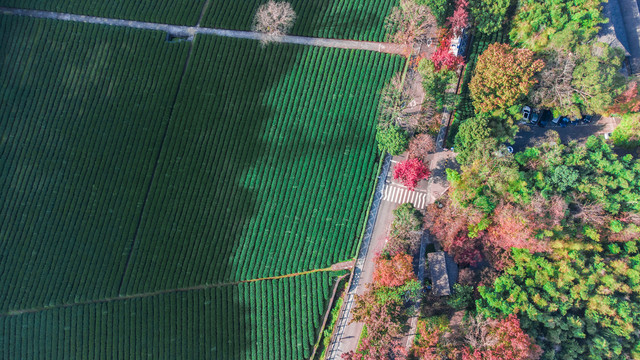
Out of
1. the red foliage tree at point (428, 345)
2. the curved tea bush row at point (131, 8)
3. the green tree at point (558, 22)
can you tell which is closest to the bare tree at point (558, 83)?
the green tree at point (558, 22)

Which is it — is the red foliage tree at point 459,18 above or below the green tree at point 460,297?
above

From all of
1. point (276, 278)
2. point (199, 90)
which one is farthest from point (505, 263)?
point (199, 90)

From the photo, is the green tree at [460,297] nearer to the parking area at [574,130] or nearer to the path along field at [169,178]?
the path along field at [169,178]

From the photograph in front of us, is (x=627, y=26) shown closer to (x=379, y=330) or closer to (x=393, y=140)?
(x=393, y=140)

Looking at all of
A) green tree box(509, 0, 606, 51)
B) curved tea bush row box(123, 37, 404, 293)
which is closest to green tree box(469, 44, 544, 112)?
green tree box(509, 0, 606, 51)

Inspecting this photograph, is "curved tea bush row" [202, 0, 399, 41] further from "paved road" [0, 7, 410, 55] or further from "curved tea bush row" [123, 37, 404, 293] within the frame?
"curved tea bush row" [123, 37, 404, 293]

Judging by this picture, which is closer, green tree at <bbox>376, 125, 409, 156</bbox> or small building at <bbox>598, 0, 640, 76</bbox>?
green tree at <bbox>376, 125, 409, 156</bbox>

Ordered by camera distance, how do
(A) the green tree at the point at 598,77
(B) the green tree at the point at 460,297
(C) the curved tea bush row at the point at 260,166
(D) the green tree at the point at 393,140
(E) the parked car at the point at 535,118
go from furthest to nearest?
(E) the parked car at the point at 535,118, (C) the curved tea bush row at the point at 260,166, (D) the green tree at the point at 393,140, (A) the green tree at the point at 598,77, (B) the green tree at the point at 460,297
